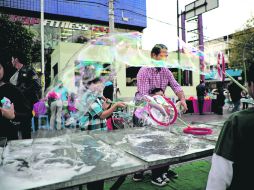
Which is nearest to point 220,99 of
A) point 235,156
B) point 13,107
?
point 13,107

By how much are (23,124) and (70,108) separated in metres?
1.95

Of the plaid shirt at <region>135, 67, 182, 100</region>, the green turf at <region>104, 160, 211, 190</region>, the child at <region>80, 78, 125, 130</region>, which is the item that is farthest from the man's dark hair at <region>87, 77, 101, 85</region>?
the green turf at <region>104, 160, 211, 190</region>

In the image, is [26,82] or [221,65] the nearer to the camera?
[221,65]

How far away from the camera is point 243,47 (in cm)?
2717

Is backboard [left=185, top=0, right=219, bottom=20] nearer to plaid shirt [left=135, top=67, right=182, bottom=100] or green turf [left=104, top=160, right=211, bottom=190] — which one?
plaid shirt [left=135, top=67, right=182, bottom=100]

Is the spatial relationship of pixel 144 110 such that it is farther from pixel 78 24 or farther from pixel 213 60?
pixel 78 24

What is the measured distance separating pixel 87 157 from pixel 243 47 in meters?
29.4

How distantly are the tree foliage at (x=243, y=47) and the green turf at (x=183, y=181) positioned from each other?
2468cm

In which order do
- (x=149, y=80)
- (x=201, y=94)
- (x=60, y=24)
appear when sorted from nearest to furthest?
(x=149, y=80)
(x=201, y=94)
(x=60, y=24)

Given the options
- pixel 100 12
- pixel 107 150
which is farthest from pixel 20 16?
pixel 107 150

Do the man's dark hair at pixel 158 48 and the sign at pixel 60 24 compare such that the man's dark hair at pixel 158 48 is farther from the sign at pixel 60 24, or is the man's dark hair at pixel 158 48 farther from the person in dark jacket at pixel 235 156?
the sign at pixel 60 24

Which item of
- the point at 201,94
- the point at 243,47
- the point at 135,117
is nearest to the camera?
the point at 135,117

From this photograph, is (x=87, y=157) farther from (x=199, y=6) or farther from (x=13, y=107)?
(x=199, y=6)

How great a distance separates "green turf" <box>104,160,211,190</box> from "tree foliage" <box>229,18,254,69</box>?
24.7 m
